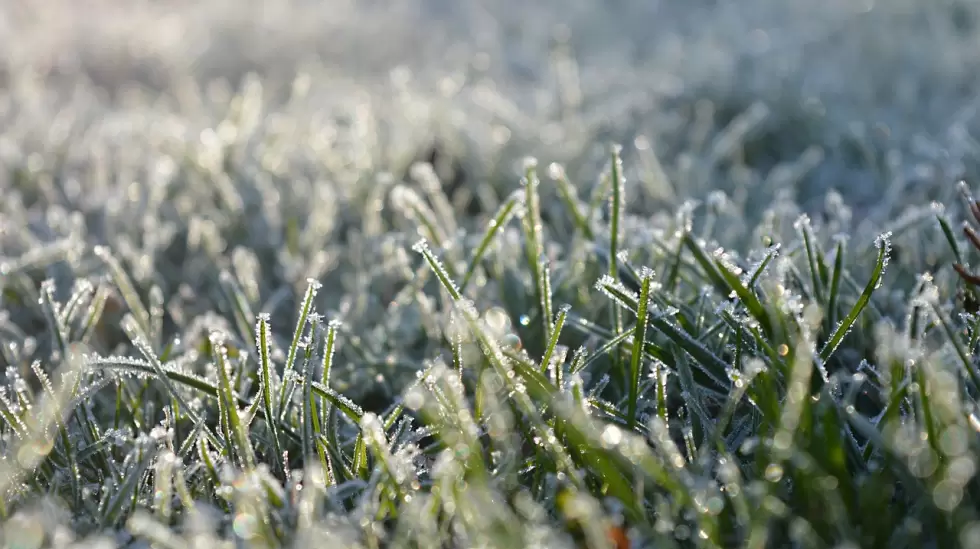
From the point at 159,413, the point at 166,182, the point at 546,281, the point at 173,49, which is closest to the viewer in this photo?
the point at 546,281

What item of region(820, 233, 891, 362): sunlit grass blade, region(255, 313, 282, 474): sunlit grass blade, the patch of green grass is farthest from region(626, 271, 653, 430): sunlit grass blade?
region(255, 313, 282, 474): sunlit grass blade

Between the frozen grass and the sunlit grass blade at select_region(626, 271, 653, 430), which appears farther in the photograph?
the sunlit grass blade at select_region(626, 271, 653, 430)

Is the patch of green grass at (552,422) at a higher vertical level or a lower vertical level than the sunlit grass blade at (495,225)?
lower

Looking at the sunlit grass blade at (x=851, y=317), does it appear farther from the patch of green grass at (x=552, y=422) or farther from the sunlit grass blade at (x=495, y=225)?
the sunlit grass blade at (x=495, y=225)

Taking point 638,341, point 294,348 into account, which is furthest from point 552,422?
point 294,348

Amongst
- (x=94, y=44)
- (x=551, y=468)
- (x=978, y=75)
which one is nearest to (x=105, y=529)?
(x=551, y=468)

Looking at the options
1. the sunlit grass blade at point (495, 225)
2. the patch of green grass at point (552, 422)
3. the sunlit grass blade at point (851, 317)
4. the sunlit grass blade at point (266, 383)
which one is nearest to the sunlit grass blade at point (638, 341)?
the patch of green grass at point (552, 422)

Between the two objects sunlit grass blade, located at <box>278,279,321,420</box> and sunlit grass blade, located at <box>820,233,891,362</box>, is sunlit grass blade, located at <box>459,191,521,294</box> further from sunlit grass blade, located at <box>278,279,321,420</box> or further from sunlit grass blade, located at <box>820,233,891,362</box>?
sunlit grass blade, located at <box>820,233,891,362</box>

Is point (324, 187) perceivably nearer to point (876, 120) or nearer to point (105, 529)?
point (105, 529)
